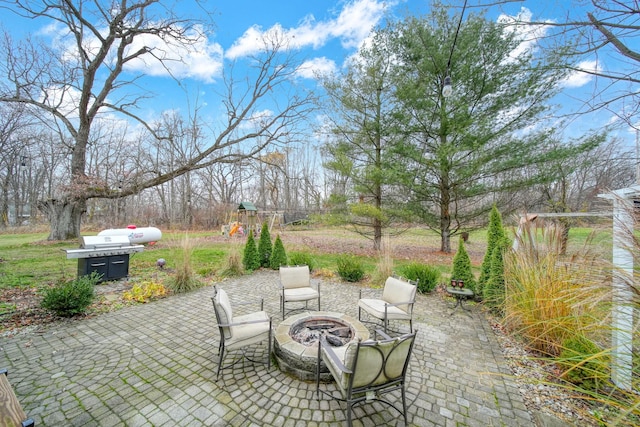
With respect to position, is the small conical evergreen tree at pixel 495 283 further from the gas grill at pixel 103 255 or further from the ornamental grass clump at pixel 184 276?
the gas grill at pixel 103 255

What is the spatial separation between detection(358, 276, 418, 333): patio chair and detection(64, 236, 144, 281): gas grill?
5.81 m

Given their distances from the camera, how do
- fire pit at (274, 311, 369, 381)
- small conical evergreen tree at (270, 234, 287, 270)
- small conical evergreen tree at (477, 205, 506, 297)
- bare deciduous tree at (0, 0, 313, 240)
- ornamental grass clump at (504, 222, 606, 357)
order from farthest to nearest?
bare deciduous tree at (0, 0, 313, 240), small conical evergreen tree at (270, 234, 287, 270), small conical evergreen tree at (477, 205, 506, 297), ornamental grass clump at (504, 222, 606, 357), fire pit at (274, 311, 369, 381)

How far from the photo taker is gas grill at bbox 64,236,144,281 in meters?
5.20

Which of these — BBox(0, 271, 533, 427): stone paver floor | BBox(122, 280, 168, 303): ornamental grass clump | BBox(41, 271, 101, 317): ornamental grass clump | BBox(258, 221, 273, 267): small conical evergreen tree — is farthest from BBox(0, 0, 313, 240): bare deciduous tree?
BBox(0, 271, 533, 427): stone paver floor

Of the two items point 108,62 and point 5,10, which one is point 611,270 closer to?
point 5,10

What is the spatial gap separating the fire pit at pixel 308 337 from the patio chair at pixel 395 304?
0.45 meters

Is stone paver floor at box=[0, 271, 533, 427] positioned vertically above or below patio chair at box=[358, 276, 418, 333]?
below

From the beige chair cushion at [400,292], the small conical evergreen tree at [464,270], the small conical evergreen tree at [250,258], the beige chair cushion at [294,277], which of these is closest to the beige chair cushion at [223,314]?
the beige chair cushion at [294,277]

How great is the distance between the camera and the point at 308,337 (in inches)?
113

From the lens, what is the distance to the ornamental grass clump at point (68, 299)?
3.72 metres

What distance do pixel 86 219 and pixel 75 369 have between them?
23.2m

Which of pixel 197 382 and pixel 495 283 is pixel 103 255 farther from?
pixel 495 283

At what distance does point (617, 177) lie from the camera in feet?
26.9

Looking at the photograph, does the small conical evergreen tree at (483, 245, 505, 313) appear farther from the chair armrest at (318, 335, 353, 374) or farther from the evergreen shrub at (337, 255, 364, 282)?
the chair armrest at (318, 335, 353, 374)
